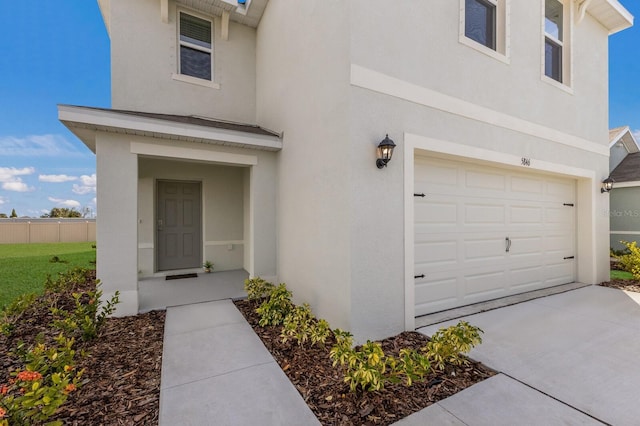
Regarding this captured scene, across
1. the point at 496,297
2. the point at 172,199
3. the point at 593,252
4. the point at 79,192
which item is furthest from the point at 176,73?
the point at 79,192

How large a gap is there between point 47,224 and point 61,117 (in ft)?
Result: 58.8

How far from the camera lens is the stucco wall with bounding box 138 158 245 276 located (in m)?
6.62

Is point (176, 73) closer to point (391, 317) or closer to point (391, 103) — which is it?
point (391, 103)

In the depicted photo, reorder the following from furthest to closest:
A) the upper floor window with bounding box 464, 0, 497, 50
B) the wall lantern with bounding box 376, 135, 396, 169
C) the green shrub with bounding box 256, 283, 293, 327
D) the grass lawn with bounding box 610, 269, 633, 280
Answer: the grass lawn with bounding box 610, 269, 633, 280 → the upper floor window with bounding box 464, 0, 497, 50 → the green shrub with bounding box 256, 283, 293, 327 → the wall lantern with bounding box 376, 135, 396, 169

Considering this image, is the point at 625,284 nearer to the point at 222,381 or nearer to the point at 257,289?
the point at 257,289

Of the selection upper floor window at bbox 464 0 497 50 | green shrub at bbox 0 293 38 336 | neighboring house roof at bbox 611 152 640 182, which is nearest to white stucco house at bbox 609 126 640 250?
neighboring house roof at bbox 611 152 640 182

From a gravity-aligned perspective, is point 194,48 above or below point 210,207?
above

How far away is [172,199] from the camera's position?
278 inches

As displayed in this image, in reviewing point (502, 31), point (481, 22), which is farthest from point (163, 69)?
point (502, 31)

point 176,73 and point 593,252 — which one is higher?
point 176,73

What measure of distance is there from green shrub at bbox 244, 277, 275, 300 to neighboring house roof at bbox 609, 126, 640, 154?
633 inches

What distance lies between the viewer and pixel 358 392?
2.52m

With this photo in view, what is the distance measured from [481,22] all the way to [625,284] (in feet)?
22.6

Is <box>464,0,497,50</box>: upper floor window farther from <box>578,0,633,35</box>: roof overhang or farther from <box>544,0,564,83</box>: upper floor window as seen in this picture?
<box>578,0,633,35</box>: roof overhang
